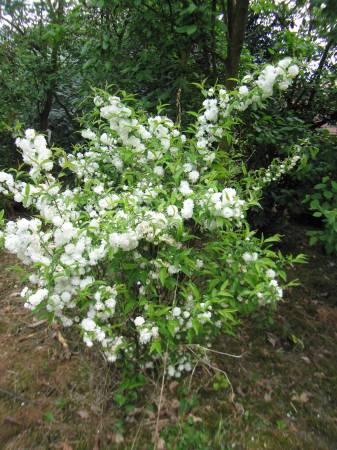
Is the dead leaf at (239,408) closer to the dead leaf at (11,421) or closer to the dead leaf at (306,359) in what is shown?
the dead leaf at (306,359)

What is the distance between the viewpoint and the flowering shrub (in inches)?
67.1

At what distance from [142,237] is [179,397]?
4.98 feet

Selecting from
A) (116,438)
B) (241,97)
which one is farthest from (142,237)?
(116,438)

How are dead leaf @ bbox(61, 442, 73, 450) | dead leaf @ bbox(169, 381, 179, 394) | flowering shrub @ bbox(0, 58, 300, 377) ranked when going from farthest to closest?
dead leaf @ bbox(169, 381, 179, 394) → dead leaf @ bbox(61, 442, 73, 450) → flowering shrub @ bbox(0, 58, 300, 377)

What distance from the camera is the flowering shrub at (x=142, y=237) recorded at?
1703mm

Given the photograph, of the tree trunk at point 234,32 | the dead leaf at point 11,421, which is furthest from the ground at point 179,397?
the tree trunk at point 234,32

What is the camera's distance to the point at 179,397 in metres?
2.64

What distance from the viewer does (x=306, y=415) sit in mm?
2605

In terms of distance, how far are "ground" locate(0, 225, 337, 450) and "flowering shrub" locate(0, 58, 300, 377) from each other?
1.15 ft

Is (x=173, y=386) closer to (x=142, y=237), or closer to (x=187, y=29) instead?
(x=142, y=237)

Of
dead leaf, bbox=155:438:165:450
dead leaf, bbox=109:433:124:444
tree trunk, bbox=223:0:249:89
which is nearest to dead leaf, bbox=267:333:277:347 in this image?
dead leaf, bbox=155:438:165:450

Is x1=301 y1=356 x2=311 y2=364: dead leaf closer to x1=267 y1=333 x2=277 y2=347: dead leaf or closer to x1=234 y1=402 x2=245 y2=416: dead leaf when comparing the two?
x1=267 y1=333 x2=277 y2=347: dead leaf

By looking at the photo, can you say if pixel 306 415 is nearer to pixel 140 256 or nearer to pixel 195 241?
pixel 195 241

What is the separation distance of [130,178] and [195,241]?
1.75 ft
